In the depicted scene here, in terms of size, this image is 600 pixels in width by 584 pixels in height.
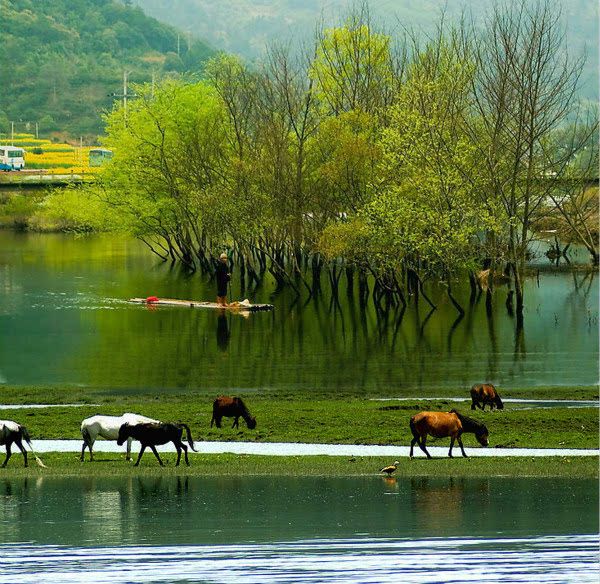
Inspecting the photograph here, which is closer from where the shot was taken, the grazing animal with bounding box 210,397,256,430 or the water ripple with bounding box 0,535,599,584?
the water ripple with bounding box 0,535,599,584

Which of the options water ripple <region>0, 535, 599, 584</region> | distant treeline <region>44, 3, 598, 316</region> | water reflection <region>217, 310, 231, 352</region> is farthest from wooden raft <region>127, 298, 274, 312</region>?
water ripple <region>0, 535, 599, 584</region>

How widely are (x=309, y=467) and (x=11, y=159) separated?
17963 cm

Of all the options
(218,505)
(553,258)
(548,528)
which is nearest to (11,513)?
(218,505)

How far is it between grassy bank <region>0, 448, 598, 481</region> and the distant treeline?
31.8m

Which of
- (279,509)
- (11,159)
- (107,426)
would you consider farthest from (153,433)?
(11,159)

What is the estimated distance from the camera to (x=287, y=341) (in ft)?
149

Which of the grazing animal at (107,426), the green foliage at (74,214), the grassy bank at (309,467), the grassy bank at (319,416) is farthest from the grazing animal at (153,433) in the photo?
the green foliage at (74,214)

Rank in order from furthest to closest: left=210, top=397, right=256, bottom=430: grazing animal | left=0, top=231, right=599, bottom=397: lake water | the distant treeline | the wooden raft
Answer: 1. the wooden raft
2. the distant treeline
3. left=0, top=231, right=599, bottom=397: lake water
4. left=210, top=397, right=256, bottom=430: grazing animal

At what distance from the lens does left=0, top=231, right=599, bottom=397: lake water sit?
36188mm

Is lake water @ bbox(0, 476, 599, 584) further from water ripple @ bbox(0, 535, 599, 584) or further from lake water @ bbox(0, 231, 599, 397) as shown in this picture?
lake water @ bbox(0, 231, 599, 397)

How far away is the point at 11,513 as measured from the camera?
674 inches

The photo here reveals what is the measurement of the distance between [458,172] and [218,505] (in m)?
40.5

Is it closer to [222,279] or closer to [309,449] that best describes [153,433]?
[309,449]

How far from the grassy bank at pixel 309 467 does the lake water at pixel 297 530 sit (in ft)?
1.70
